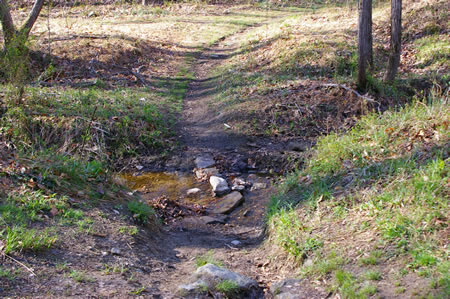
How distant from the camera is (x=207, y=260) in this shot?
15.3ft

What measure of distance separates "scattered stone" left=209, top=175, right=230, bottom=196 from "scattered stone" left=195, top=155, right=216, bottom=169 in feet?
2.23

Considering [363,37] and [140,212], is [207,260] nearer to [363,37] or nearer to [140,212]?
[140,212]

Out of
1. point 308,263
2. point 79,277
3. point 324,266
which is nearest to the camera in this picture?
point 79,277

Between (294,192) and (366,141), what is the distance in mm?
1159

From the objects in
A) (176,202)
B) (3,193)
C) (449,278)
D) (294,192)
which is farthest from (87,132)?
(449,278)

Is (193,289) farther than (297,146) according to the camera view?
No

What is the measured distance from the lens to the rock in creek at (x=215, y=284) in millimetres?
3805

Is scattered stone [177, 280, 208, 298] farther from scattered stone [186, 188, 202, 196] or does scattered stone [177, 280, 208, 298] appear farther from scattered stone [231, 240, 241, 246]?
scattered stone [186, 188, 202, 196]

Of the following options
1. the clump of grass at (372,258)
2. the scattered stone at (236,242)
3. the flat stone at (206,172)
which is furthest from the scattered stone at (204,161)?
the clump of grass at (372,258)

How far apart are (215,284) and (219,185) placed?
3391mm

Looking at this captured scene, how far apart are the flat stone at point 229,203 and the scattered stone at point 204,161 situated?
1.23 meters

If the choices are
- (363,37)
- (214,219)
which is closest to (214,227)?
(214,219)

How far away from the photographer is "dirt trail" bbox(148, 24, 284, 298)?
15.0 feet

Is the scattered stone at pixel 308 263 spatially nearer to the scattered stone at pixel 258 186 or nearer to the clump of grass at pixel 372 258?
the clump of grass at pixel 372 258
